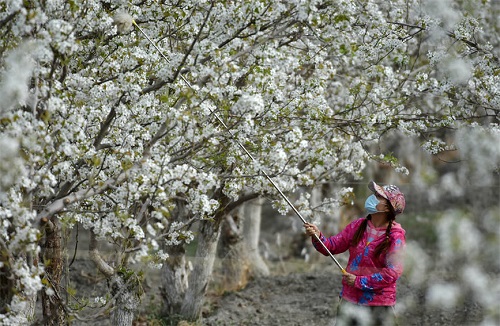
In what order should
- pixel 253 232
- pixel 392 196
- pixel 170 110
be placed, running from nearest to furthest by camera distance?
pixel 170 110
pixel 392 196
pixel 253 232

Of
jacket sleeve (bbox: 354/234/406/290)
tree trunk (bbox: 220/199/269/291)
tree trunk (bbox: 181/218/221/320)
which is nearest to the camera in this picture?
jacket sleeve (bbox: 354/234/406/290)

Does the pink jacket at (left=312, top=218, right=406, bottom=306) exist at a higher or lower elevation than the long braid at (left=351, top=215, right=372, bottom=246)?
lower

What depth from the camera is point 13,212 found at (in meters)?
4.49

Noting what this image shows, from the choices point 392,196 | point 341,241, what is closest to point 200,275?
point 341,241

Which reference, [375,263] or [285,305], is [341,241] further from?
[285,305]

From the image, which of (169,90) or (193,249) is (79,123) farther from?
(193,249)

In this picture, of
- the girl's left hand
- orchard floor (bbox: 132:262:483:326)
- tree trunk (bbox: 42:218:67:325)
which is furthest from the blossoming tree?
orchard floor (bbox: 132:262:483:326)

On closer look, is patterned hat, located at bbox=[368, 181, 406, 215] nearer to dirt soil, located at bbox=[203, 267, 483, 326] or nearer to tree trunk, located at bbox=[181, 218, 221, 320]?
tree trunk, located at bbox=[181, 218, 221, 320]

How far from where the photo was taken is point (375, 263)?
5.74 metres

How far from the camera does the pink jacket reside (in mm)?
5602

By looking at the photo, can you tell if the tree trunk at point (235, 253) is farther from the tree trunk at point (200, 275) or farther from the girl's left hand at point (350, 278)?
the girl's left hand at point (350, 278)

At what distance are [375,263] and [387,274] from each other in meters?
0.18

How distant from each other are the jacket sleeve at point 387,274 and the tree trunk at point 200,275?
3077 mm

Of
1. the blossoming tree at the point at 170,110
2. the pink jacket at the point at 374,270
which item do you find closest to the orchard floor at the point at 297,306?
the blossoming tree at the point at 170,110
